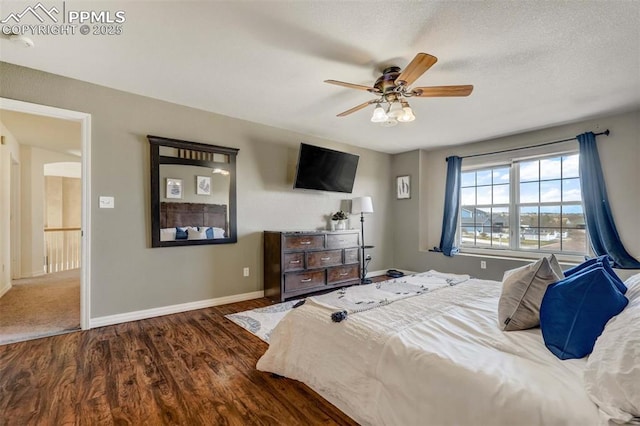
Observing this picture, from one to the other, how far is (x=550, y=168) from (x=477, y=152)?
40.1 inches

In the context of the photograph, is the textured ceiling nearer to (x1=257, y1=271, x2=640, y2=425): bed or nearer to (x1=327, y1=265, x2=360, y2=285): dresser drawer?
(x1=257, y1=271, x2=640, y2=425): bed

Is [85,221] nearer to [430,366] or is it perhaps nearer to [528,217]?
[430,366]

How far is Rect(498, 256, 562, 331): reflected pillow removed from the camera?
142 centimetres

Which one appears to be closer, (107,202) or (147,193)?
(107,202)

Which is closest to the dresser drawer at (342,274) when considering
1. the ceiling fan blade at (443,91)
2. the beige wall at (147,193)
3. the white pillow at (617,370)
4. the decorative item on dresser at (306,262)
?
the decorative item on dresser at (306,262)

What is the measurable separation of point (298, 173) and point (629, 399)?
12.2ft

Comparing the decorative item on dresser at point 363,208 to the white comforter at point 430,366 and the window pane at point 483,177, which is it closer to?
the window pane at point 483,177

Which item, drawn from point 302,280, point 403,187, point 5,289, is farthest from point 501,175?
point 5,289

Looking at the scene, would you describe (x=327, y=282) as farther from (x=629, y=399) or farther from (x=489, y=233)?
(x=629, y=399)

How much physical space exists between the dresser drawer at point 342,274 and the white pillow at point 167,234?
6.86ft

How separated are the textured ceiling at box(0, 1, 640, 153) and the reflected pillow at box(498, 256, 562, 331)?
162 cm

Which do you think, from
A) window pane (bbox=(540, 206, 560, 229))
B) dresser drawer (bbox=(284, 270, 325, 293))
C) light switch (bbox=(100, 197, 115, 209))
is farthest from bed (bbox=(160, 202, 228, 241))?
window pane (bbox=(540, 206, 560, 229))

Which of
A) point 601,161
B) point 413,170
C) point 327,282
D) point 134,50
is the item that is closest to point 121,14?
point 134,50

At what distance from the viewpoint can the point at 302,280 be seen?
12.8 ft
